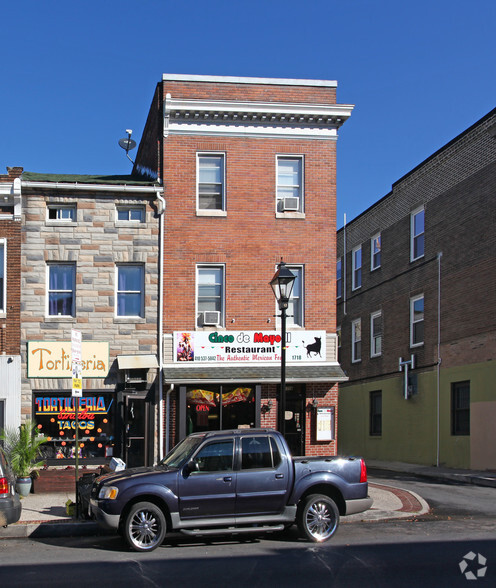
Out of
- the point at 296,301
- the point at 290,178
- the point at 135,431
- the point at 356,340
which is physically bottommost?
the point at 135,431

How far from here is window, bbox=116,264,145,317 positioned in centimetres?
2033

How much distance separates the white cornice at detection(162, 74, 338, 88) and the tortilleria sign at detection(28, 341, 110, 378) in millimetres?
7539

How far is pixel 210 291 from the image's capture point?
67.7 ft

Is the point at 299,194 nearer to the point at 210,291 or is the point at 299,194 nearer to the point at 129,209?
the point at 210,291

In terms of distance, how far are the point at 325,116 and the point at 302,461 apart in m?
11.8

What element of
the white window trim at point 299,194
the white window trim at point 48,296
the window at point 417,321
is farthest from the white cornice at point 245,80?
the window at point 417,321

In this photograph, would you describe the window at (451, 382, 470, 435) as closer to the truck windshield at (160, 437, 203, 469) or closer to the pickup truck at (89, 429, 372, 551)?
the pickup truck at (89, 429, 372, 551)

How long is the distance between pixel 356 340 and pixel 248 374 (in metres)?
16.4

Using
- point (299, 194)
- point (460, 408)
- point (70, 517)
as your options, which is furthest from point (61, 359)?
point (460, 408)

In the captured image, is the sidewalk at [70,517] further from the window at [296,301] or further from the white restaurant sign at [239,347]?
Result: the window at [296,301]

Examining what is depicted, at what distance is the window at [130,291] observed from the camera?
20328 mm

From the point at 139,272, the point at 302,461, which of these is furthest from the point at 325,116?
the point at 302,461

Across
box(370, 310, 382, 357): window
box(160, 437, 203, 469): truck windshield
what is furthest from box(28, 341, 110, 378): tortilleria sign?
box(370, 310, 382, 357): window

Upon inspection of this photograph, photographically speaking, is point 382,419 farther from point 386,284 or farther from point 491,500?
point 491,500
